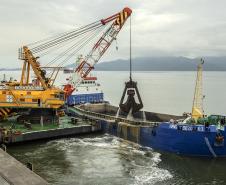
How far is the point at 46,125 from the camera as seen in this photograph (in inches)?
1227

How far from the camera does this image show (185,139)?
24.2 m

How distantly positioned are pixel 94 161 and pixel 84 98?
63.5ft

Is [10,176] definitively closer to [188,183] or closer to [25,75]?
[188,183]

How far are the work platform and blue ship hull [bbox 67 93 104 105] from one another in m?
24.1

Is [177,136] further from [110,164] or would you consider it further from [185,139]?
[110,164]

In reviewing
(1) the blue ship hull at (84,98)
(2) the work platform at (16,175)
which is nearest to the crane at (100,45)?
(1) the blue ship hull at (84,98)

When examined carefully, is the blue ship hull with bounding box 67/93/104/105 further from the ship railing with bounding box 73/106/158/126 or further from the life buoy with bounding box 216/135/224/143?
the life buoy with bounding box 216/135/224/143

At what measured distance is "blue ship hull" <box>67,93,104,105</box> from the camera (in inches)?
1625

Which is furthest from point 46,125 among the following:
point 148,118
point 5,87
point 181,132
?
point 181,132

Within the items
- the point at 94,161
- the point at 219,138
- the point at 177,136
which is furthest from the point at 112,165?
the point at 219,138

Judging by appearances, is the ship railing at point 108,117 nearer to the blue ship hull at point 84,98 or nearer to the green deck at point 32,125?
the green deck at point 32,125

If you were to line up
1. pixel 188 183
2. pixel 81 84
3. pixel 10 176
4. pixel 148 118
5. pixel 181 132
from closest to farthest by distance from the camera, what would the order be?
pixel 10 176 < pixel 188 183 < pixel 181 132 < pixel 148 118 < pixel 81 84

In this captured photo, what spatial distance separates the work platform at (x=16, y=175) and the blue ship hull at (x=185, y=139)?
489 inches

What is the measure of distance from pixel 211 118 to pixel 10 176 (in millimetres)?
16120
